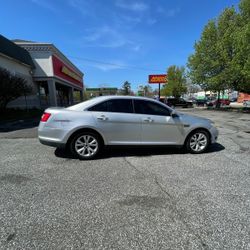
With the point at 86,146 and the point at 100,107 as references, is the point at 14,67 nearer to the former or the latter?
the point at 100,107

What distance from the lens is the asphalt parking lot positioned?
2.48m

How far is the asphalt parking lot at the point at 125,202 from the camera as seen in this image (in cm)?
248

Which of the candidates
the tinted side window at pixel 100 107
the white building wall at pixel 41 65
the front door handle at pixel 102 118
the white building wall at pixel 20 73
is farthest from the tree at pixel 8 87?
the front door handle at pixel 102 118

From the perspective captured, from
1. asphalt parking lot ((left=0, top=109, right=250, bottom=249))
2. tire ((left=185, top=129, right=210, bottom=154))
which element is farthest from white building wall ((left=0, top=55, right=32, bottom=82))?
tire ((left=185, top=129, right=210, bottom=154))

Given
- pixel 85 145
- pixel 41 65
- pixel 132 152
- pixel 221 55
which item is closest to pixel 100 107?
pixel 85 145

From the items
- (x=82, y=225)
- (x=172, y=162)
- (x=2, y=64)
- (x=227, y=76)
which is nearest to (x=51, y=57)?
(x=2, y=64)

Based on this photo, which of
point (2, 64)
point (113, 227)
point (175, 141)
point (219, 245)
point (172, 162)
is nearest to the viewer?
point (219, 245)

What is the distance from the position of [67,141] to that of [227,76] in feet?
79.7

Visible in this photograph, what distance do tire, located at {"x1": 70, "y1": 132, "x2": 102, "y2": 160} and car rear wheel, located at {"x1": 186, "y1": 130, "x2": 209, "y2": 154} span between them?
8.48ft

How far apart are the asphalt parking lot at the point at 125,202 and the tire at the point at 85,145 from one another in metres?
0.24

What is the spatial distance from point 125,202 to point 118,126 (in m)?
2.50

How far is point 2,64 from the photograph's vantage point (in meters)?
18.1

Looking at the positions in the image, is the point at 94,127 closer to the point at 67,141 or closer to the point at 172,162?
the point at 67,141

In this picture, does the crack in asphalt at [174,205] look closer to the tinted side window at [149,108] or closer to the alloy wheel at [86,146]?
the alloy wheel at [86,146]
